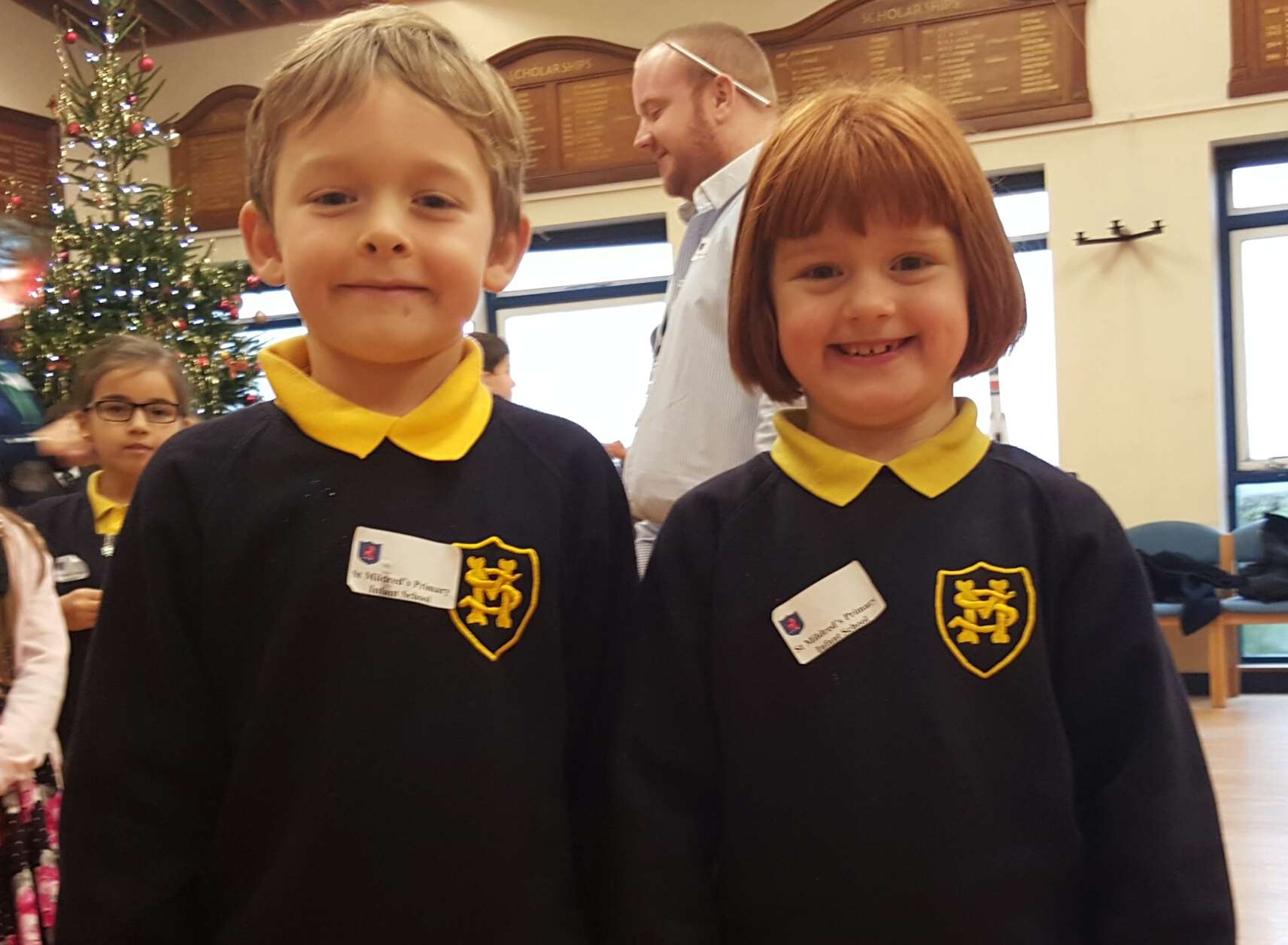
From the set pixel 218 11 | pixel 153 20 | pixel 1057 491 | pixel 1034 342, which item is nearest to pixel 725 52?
pixel 1057 491

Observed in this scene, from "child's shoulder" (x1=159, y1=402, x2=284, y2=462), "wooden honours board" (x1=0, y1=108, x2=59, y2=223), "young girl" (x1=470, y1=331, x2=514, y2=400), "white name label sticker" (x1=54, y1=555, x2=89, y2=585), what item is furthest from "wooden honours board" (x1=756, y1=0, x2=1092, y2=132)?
"child's shoulder" (x1=159, y1=402, x2=284, y2=462)

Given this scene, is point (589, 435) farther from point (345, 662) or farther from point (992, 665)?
point (992, 665)

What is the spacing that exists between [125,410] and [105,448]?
0.35 feet

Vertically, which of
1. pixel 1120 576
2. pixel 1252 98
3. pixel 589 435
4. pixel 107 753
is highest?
pixel 1252 98

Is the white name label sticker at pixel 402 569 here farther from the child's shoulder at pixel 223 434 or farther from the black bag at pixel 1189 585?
the black bag at pixel 1189 585

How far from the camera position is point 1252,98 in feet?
19.1

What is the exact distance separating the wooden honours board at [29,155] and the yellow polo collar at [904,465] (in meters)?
7.24

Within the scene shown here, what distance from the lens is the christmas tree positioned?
5379mm

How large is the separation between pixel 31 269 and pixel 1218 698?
20.0 ft

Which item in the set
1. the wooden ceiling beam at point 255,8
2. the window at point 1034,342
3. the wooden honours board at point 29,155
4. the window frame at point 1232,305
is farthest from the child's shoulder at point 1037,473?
the wooden ceiling beam at point 255,8

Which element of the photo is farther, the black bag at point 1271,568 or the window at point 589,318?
the window at point 589,318

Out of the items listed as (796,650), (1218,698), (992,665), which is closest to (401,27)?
(796,650)

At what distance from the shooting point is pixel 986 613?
1064 millimetres

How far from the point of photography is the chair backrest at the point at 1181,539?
18.9ft
